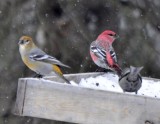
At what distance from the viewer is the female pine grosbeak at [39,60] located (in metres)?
7.48

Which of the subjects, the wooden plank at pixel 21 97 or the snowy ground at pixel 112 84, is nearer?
the wooden plank at pixel 21 97

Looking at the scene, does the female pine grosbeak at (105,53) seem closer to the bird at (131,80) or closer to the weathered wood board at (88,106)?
the bird at (131,80)

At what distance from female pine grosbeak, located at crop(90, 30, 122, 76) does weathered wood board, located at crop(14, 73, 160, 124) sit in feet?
7.35

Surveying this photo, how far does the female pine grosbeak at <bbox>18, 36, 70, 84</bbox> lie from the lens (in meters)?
7.48

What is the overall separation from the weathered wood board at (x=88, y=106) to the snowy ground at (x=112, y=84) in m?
1.28

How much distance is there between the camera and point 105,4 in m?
10.2

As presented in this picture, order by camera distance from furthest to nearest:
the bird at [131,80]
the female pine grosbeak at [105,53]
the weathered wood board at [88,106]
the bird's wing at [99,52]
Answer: the bird's wing at [99,52] < the female pine grosbeak at [105,53] < the bird at [131,80] < the weathered wood board at [88,106]

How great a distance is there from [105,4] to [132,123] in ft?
14.4

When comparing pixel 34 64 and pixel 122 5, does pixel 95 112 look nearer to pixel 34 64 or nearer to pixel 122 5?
pixel 34 64

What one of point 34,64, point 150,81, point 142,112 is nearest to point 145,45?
point 150,81

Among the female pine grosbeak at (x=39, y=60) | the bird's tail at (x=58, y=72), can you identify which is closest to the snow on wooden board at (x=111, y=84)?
the bird's tail at (x=58, y=72)

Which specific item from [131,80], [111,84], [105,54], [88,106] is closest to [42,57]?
[111,84]

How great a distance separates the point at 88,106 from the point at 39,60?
5.93 ft

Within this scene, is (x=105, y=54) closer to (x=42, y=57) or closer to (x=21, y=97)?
(x=42, y=57)
